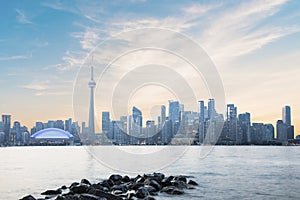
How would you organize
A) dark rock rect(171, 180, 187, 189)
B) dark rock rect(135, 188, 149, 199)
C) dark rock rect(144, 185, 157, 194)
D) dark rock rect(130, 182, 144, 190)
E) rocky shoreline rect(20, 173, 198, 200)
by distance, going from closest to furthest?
rocky shoreline rect(20, 173, 198, 200) → dark rock rect(135, 188, 149, 199) → dark rock rect(144, 185, 157, 194) → dark rock rect(130, 182, 144, 190) → dark rock rect(171, 180, 187, 189)

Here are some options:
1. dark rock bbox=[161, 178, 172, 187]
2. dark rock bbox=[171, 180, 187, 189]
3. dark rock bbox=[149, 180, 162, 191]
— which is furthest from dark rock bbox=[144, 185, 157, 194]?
dark rock bbox=[171, 180, 187, 189]

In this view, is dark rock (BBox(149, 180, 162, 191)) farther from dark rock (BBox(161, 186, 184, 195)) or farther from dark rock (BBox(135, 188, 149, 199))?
dark rock (BBox(135, 188, 149, 199))

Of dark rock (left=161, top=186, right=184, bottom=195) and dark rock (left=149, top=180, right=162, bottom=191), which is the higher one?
dark rock (left=149, top=180, right=162, bottom=191)

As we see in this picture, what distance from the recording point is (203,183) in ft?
94.4

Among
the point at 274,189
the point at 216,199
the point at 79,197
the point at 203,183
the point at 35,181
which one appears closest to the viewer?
the point at 79,197

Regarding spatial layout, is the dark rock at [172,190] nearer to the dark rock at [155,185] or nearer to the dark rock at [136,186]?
the dark rock at [155,185]

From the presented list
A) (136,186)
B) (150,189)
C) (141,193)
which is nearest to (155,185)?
(150,189)

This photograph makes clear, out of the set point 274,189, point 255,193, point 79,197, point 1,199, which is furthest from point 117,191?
point 274,189

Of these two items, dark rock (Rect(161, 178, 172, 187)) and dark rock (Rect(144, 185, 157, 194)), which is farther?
dark rock (Rect(161, 178, 172, 187))

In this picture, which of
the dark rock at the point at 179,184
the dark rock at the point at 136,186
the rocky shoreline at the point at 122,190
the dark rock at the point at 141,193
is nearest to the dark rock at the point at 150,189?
the rocky shoreline at the point at 122,190

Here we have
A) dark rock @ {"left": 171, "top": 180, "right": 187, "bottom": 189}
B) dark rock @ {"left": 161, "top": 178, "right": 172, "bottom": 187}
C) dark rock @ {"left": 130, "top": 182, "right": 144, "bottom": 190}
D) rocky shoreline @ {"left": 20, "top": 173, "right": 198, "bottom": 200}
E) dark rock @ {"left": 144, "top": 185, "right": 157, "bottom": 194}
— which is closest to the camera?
rocky shoreline @ {"left": 20, "top": 173, "right": 198, "bottom": 200}

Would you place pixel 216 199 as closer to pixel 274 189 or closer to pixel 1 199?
pixel 274 189

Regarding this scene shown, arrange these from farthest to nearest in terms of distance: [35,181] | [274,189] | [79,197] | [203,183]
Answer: [35,181] → [203,183] → [274,189] → [79,197]

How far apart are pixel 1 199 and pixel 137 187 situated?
865 cm
